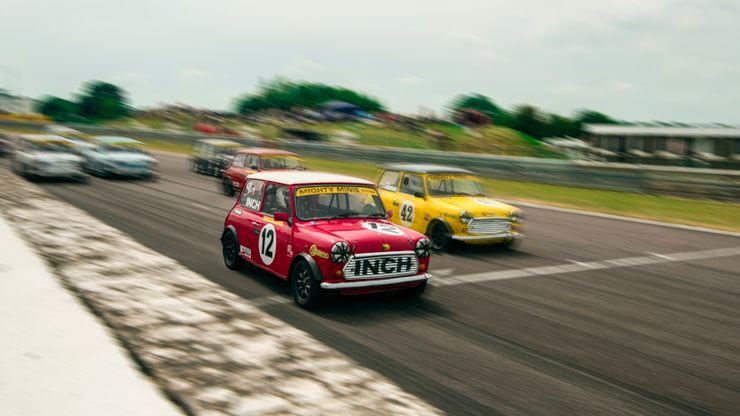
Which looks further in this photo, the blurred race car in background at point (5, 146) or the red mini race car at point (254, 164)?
the blurred race car in background at point (5, 146)

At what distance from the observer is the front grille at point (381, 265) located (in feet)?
23.0

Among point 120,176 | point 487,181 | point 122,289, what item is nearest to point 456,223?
point 122,289

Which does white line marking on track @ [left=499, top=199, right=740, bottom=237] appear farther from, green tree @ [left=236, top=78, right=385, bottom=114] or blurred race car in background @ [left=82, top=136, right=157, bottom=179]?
green tree @ [left=236, top=78, right=385, bottom=114]

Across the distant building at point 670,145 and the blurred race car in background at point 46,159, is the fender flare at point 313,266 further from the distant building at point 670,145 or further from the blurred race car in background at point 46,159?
the distant building at point 670,145

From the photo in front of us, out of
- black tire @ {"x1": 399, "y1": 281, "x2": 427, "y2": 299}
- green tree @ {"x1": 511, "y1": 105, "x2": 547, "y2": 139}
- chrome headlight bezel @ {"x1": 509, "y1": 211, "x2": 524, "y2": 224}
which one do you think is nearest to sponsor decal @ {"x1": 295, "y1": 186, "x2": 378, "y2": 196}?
black tire @ {"x1": 399, "y1": 281, "x2": 427, "y2": 299}

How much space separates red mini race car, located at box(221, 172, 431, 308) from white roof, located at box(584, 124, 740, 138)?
3071 centimetres

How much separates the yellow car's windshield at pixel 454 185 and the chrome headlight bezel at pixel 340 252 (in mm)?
4653

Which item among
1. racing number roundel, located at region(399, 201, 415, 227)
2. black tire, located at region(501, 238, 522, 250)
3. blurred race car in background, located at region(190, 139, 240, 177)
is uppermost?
blurred race car in background, located at region(190, 139, 240, 177)

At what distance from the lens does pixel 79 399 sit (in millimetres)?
4113

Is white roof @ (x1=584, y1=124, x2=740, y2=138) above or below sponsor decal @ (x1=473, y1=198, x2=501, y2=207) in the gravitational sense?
above

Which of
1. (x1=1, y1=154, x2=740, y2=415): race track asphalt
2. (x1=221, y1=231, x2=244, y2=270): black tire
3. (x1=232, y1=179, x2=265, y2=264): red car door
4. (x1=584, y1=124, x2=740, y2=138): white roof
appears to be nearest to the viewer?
(x1=1, y1=154, x2=740, y2=415): race track asphalt

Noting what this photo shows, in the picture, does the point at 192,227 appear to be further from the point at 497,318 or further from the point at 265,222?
the point at 497,318

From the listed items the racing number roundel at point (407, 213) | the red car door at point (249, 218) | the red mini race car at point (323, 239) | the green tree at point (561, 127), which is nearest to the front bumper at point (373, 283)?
the red mini race car at point (323, 239)

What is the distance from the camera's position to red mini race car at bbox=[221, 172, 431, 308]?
701 cm
